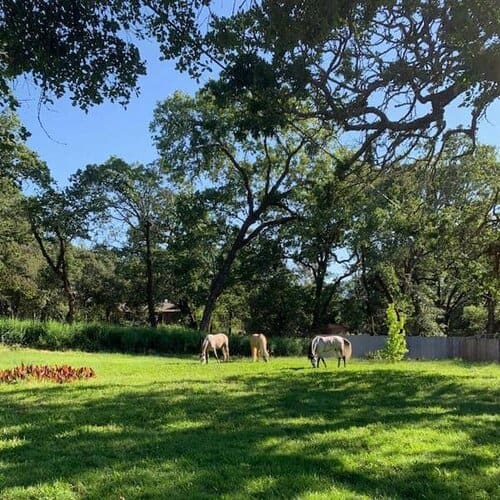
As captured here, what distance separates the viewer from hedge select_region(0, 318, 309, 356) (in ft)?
Answer: 83.6

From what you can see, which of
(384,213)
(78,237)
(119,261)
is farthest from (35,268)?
(384,213)

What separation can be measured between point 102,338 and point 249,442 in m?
22.5

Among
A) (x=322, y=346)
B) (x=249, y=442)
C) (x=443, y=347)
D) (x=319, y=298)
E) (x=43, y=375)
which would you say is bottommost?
(x=249, y=442)

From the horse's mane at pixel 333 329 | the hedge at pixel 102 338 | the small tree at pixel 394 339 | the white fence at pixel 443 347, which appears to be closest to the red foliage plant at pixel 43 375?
the small tree at pixel 394 339

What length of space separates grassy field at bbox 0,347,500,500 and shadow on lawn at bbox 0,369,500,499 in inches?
0.6

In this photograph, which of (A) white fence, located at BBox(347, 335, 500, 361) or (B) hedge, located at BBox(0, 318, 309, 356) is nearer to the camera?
(B) hedge, located at BBox(0, 318, 309, 356)

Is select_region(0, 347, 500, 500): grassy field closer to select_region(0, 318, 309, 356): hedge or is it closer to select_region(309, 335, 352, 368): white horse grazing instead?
select_region(309, 335, 352, 368): white horse grazing

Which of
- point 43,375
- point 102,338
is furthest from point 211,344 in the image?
point 43,375

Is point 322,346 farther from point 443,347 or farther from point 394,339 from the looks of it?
point 443,347

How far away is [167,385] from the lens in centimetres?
1104

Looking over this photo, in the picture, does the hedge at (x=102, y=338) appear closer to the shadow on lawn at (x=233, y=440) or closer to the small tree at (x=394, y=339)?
the small tree at (x=394, y=339)

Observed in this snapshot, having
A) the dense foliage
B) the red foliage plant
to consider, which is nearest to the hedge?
the dense foliage

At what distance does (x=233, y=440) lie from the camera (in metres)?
6.18

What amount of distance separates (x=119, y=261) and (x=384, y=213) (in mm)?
28756
